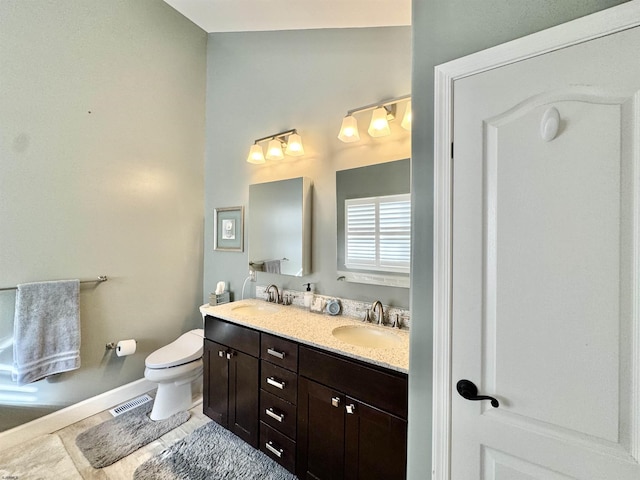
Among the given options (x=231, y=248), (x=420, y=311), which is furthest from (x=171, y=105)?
(x=420, y=311)

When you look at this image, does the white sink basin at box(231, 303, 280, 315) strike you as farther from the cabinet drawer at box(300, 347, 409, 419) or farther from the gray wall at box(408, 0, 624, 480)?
the gray wall at box(408, 0, 624, 480)

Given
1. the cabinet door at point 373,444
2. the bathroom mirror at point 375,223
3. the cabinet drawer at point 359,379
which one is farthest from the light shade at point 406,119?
the cabinet door at point 373,444

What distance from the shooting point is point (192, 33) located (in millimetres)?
2619

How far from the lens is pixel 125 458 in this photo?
1.65m

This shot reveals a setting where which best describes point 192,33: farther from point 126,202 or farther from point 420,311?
point 420,311

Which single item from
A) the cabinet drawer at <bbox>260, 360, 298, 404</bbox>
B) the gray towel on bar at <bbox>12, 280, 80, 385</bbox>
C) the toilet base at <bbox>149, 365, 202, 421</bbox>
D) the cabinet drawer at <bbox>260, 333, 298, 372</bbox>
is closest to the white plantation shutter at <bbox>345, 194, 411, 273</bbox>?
the cabinet drawer at <bbox>260, 333, 298, 372</bbox>

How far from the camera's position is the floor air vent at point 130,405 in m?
2.10

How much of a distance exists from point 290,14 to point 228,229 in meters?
1.88

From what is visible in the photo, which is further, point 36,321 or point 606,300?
point 36,321

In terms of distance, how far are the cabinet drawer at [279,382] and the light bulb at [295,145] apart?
151cm

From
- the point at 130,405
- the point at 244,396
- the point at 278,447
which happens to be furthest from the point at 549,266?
the point at 130,405

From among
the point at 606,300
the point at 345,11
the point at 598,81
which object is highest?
the point at 345,11

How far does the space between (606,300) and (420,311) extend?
50 centimetres

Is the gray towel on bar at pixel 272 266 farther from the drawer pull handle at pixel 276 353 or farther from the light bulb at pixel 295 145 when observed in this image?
the light bulb at pixel 295 145
